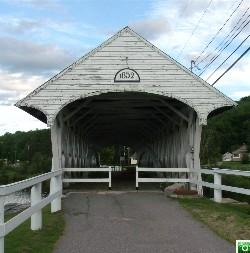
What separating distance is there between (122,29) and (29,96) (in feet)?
12.6

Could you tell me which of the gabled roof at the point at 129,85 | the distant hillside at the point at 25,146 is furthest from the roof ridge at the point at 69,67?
the distant hillside at the point at 25,146

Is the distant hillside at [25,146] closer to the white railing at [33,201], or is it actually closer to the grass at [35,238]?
the white railing at [33,201]

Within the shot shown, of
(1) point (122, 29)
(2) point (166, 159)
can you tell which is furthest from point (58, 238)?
(2) point (166, 159)

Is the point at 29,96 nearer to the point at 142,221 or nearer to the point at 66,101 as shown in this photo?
the point at 66,101

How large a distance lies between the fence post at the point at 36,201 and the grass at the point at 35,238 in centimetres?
11

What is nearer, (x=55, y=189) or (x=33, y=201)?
(x=33, y=201)

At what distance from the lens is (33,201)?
8820mm

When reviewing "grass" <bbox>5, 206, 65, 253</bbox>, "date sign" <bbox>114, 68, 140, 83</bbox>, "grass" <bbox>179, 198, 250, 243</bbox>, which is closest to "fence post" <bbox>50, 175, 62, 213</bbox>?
"grass" <bbox>5, 206, 65, 253</bbox>

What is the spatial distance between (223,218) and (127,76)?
25.0 feet

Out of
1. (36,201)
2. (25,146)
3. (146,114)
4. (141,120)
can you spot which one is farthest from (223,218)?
(25,146)

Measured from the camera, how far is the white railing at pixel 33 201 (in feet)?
21.2

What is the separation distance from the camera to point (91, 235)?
890 cm

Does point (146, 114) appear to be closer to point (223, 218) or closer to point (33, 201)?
point (223, 218)

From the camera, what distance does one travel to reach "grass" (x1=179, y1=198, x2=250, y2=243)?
29.2 ft
